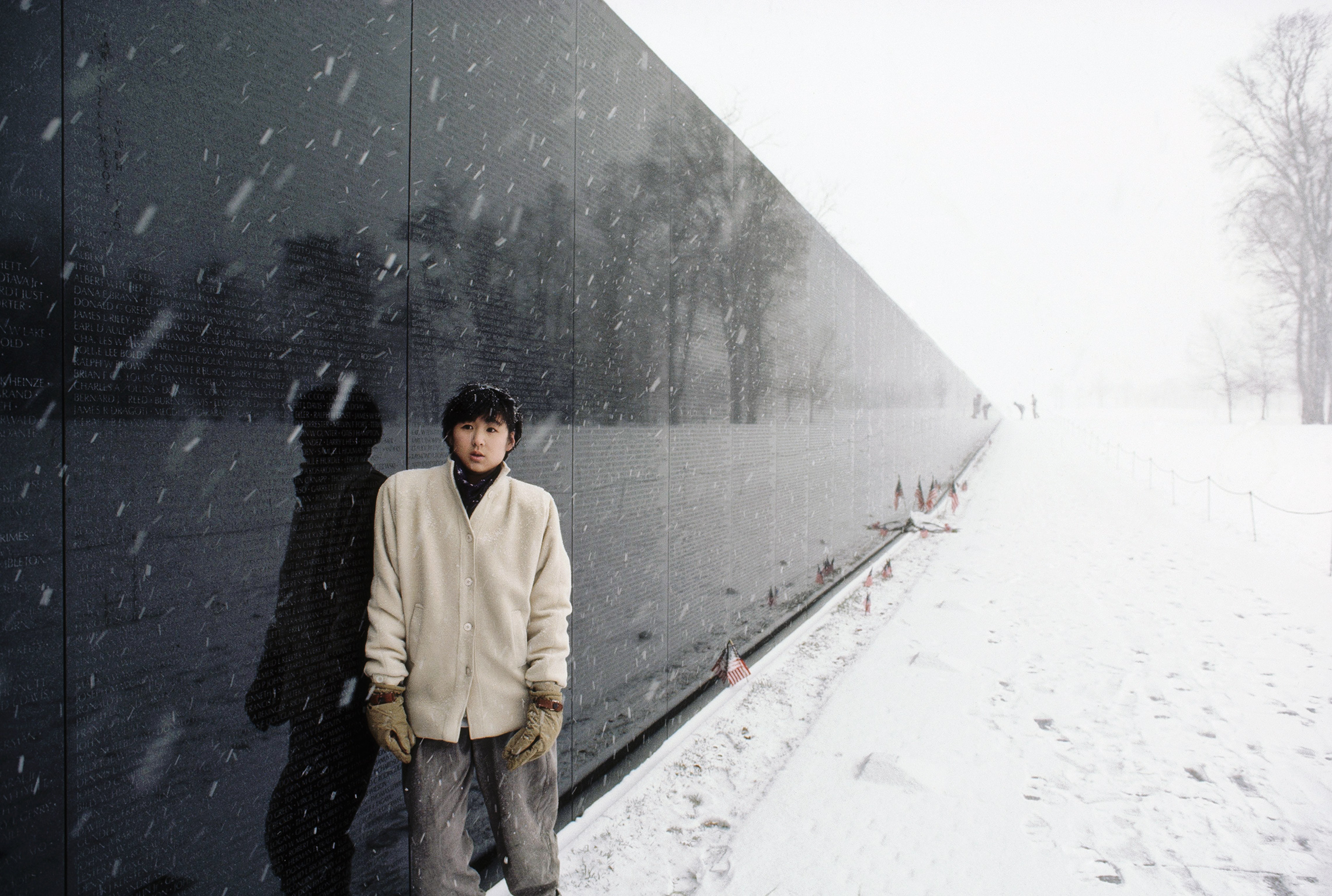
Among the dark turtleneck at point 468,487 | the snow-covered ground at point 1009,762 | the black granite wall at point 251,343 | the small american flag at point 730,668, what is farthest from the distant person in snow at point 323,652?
the small american flag at point 730,668

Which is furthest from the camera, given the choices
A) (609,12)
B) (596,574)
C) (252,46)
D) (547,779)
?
(609,12)

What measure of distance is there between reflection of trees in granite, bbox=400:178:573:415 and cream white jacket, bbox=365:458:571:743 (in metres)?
0.62

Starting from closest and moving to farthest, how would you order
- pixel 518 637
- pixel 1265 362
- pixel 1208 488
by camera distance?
1. pixel 518 637
2. pixel 1208 488
3. pixel 1265 362

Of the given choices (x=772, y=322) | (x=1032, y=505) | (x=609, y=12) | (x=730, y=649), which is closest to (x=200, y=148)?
(x=609, y=12)

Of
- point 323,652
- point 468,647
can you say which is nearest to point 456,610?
point 468,647

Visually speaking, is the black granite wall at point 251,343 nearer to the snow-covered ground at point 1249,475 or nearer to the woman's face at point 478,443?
the woman's face at point 478,443

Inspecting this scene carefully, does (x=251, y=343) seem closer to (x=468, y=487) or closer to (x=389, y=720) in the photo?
(x=468, y=487)

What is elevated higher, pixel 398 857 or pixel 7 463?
pixel 7 463

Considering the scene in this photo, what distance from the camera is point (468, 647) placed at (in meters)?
2.22

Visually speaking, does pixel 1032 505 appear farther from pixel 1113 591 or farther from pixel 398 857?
pixel 398 857

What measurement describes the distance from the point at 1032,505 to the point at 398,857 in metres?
15.7

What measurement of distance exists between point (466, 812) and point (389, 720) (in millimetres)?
485

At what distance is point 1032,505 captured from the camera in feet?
50.1

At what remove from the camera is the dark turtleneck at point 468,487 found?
2.31m
